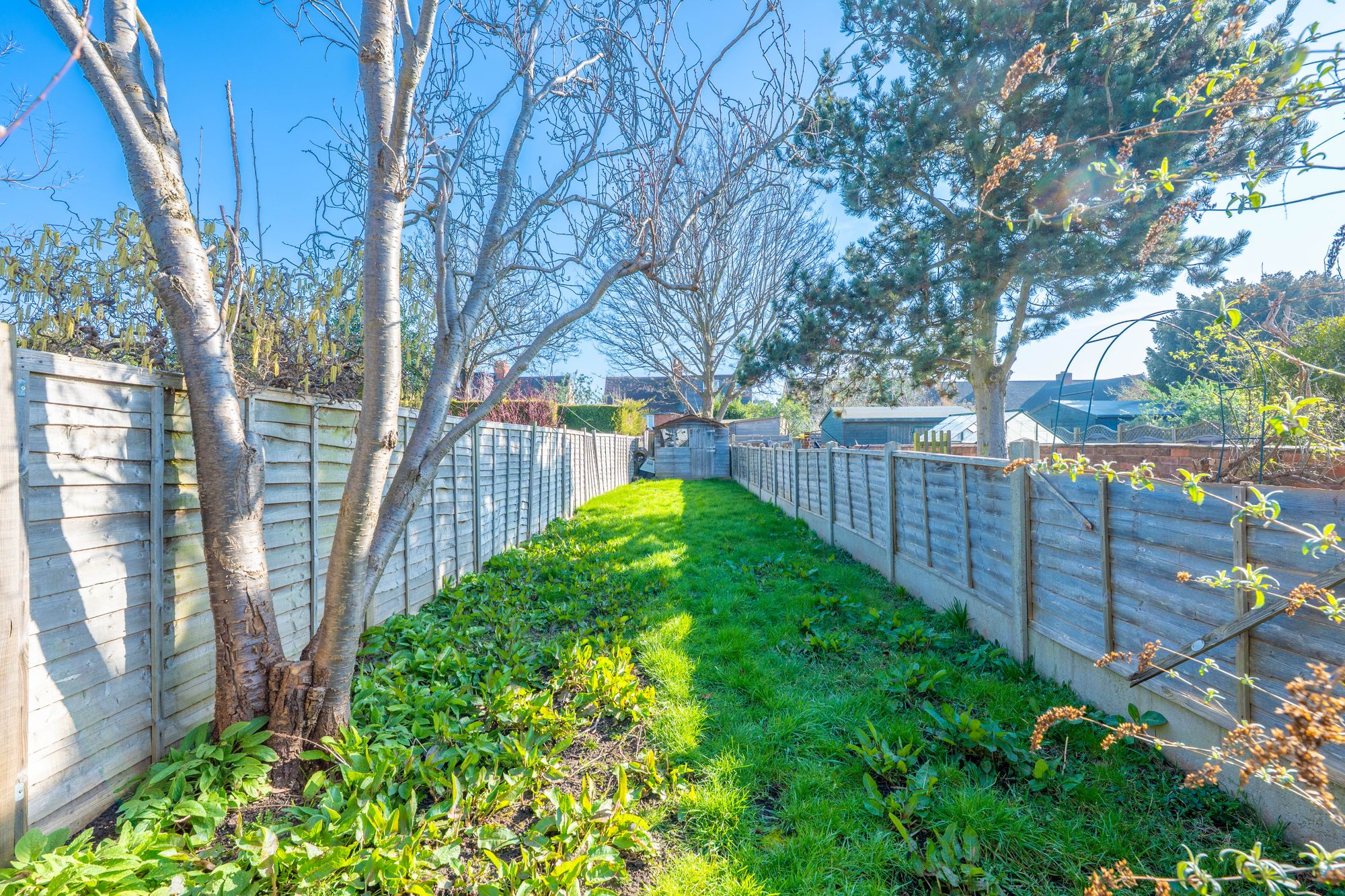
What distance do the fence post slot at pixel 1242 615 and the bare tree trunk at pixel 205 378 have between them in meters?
3.87

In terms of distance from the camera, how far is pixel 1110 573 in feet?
9.03

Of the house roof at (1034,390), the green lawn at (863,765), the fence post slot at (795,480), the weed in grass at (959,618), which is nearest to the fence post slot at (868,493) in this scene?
the green lawn at (863,765)

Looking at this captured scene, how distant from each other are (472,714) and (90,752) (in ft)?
4.68

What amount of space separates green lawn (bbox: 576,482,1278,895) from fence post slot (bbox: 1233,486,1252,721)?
40 cm

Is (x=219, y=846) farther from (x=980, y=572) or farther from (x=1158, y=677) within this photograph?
(x=980, y=572)

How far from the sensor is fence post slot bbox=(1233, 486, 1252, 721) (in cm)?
206

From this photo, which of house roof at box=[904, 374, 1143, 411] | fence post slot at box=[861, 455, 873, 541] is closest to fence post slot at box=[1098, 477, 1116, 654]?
fence post slot at box=[861, 455, 873, 541]

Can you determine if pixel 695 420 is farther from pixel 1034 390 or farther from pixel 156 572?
pixel 1034 390

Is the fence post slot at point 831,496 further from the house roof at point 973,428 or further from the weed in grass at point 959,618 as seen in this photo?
the house roof at point 973,428

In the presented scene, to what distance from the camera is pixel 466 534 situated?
5.47 m

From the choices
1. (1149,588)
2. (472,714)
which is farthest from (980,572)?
(472,714)

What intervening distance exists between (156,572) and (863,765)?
311 centimetres

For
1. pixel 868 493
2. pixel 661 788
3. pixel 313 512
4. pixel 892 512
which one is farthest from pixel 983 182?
pixel 313 512

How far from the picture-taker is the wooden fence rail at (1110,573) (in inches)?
77.7
